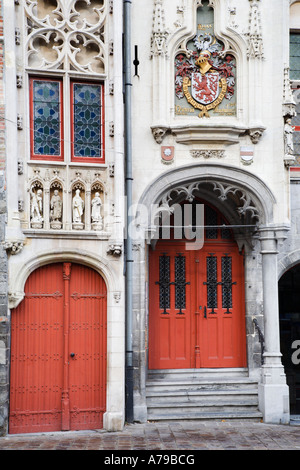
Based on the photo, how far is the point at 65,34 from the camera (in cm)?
1085

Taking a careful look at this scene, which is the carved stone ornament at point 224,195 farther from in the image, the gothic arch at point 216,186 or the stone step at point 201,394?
the stone step at point 201,394

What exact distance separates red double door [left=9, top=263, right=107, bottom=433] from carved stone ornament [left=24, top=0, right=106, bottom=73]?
3.38 metres

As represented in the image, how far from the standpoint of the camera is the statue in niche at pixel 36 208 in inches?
415

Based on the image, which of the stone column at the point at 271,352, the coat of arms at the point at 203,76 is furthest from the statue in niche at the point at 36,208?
the stone column at the point at 271,352

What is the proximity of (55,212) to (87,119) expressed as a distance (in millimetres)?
1700

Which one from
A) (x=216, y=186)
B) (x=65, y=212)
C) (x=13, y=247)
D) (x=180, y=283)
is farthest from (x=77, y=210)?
(x=180, y=283)

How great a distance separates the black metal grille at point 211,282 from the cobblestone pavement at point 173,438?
2.49 metres

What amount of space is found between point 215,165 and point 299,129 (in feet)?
7.49

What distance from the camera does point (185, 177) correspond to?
37.7ft

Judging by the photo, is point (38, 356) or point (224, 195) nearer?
point (38, 356)

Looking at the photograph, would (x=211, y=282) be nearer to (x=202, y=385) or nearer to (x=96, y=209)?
(x=202, y=385)

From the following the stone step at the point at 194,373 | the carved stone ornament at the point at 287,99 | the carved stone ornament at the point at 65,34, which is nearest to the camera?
the carved stone ornament at the point at 65,34
